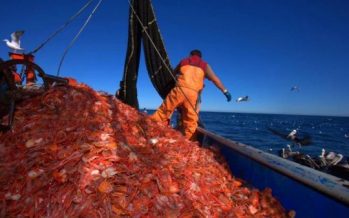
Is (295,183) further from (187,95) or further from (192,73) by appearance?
(192,73)

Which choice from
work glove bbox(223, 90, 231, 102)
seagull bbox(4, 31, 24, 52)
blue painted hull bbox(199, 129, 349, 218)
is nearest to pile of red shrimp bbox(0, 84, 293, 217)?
blue painted hull bbox(199, 129, 349, 218)

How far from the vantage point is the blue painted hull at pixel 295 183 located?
8.43 ft

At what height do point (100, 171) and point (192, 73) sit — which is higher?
point (192, 73)

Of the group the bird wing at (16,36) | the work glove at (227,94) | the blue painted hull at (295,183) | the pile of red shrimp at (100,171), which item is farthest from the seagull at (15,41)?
the blue painted hull at (295,183)

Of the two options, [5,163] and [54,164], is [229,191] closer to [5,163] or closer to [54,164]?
[54,164]

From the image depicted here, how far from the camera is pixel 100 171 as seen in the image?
2912 mm

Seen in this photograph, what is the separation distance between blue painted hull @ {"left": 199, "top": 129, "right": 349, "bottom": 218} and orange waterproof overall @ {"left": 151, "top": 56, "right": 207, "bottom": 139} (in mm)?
1775

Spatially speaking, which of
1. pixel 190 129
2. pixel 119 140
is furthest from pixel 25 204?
pixel 190 129

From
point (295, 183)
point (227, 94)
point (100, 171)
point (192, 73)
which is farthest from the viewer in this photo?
point (227, 94)

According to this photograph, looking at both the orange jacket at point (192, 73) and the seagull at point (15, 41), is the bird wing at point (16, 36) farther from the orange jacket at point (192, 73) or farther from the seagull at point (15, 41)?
the orange jacket at point (192, 73)

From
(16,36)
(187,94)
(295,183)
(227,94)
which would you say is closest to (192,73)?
(187,94)

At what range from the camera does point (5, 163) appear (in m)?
3.04

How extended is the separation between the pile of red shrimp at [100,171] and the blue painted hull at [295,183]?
0.18m

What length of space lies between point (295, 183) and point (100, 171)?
8.02 ft
